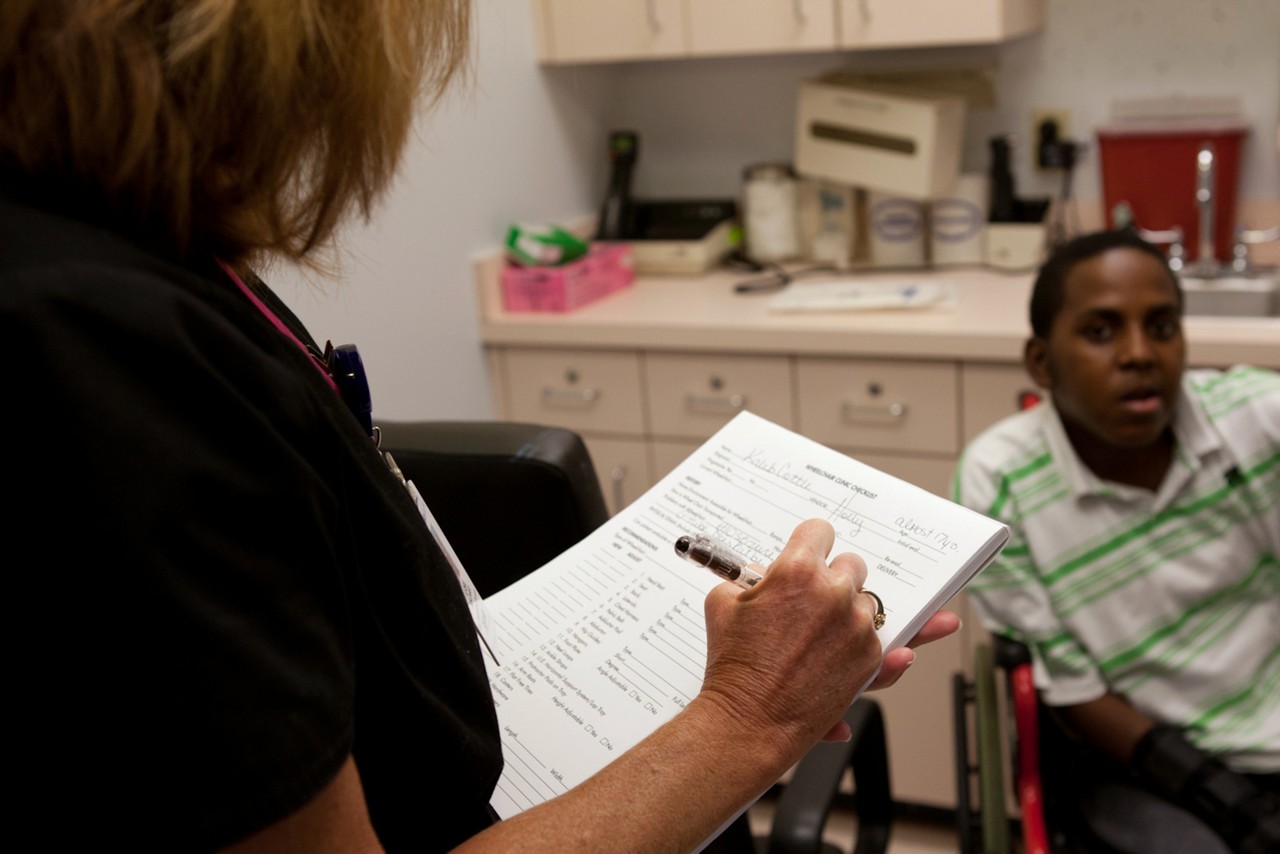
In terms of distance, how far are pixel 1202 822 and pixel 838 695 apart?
90 cm

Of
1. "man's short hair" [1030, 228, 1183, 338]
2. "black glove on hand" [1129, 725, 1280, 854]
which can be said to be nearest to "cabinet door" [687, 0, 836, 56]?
"man's short hair" [1030, 228, 1183, 338]

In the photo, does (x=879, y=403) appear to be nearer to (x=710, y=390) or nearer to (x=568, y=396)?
(x=710, y=390)

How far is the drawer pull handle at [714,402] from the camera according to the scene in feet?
7.36

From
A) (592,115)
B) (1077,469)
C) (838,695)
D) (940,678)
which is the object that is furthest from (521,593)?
(592,115)

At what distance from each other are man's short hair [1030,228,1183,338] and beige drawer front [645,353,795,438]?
2.09ft

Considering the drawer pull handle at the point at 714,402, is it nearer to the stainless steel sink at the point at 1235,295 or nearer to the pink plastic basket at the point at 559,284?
the pink plastic basket at the point at 559,284

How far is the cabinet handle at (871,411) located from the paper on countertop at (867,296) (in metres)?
0.18

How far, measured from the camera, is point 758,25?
2.39 m

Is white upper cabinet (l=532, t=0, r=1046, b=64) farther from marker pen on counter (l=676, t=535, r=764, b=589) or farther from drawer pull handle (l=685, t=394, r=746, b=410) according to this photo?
marker pen on counter (l=676, t=535, r=764, b=589)

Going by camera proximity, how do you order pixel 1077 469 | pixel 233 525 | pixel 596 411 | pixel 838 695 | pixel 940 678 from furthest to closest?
pixel 596 411 < pixel 940 678 < pixel 1077 469 < pixel 838 695 < pixel 233 525

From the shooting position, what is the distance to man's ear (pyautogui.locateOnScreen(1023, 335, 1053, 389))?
159 cm

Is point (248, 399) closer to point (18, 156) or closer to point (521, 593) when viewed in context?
point (18, 156)

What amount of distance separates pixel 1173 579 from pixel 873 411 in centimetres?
71

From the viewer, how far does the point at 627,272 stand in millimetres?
2639
